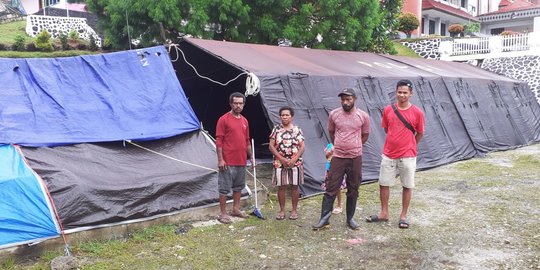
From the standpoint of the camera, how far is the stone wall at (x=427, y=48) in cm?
1877

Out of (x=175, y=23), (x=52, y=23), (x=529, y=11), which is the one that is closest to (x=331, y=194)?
(x=175, y=23)

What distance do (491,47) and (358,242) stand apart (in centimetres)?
1511

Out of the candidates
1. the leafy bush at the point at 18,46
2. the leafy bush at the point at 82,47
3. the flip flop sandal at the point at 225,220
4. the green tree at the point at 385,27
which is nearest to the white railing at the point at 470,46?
the green tree at the point at 385,27

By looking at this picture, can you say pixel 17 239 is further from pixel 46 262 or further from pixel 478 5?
pixel 478 5

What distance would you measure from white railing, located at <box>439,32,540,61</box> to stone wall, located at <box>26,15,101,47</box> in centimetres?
1472

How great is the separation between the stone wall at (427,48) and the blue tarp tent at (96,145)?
1497 centimetres

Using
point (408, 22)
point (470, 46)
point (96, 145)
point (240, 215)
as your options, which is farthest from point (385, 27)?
point (96, 145)

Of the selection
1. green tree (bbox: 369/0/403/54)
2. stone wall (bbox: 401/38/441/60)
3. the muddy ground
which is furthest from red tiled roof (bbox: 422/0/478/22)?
the muddy ground

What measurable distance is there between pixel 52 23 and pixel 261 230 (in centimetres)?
2092

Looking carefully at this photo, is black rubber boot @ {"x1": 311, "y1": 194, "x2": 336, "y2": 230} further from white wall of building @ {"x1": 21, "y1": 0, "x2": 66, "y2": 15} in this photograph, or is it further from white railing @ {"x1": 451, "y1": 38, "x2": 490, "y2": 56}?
white wall of building @ {"x1": 21, "y1": 0, "x2": 66, "y2": 15}

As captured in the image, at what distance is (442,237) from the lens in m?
4.70

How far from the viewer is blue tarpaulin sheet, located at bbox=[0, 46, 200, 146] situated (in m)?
4.98

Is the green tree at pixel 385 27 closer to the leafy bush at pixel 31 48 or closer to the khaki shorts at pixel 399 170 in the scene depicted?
the khaki shorts at pixel 399 170

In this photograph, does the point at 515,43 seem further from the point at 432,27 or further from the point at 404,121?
the point at 404,121
